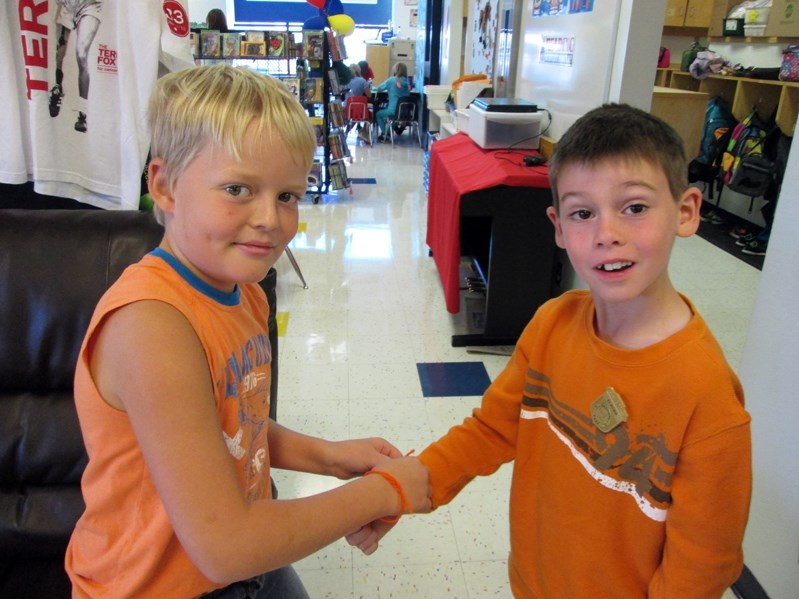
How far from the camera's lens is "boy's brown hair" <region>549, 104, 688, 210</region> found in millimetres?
831

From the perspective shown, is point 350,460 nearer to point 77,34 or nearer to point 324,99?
point 77,34

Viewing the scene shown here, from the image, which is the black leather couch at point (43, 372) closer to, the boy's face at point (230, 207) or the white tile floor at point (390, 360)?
the boy's face at point (230, 207)

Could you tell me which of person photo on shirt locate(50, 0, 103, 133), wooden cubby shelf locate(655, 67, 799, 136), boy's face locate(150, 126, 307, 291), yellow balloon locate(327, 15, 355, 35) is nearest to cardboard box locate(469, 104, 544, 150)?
wooden cubby shelf locate(655, 67, 799, 136)

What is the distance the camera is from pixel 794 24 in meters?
4.51

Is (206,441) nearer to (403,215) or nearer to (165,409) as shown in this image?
(165,409)

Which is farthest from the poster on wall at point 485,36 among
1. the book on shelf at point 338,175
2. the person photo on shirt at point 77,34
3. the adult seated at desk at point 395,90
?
the person photo on shirt at point 77,34

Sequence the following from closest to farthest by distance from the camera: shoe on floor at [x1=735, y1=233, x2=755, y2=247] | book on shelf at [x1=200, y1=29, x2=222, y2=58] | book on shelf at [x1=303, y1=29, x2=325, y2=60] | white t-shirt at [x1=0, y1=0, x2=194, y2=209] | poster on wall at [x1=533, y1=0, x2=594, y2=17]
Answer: white t-shirt at [x1=0, y1=0, x2=194, y2=209], poster on wall at [x1=533, y1=0, x2=594, y2=17], shoe on floor at [x1=735, y1=233, x2=755, y2=247], book on shelf at [x1=200, y1=29, x2=222, y2=58], book on shelf at [x1=303, y1=29, x2=325, y2=60]

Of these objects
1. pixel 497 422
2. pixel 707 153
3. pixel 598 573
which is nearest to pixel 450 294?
pixel 497 422

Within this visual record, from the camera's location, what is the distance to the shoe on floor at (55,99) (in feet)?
4.76

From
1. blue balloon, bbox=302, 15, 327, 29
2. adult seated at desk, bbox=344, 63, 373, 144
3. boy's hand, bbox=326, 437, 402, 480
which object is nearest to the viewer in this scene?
boy's hand, bbox=326, 437, 402, 480

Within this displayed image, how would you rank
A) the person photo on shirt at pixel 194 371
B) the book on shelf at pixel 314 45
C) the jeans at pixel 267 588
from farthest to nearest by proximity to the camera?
the book on shelf at pixel 314 45, the jeans at pixel 267 588, the person photo on shirt at pixel 194 371

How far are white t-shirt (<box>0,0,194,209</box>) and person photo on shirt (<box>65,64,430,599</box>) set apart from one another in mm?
737

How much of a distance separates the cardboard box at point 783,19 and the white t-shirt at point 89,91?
4.80 metres

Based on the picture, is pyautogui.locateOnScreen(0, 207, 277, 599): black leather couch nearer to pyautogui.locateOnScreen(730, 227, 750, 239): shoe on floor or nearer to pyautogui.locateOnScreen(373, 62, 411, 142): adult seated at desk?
pyautogui.locateOnScreen(730, 227, 750, 239): shoe on floor
